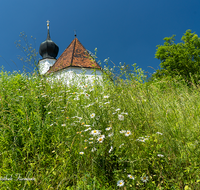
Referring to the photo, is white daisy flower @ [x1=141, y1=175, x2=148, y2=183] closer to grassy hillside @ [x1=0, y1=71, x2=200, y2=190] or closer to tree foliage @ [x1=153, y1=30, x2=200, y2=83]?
grassy hillside @ [x1=0, y1=71, x2=200, y2=190]

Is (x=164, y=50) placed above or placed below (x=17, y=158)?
above

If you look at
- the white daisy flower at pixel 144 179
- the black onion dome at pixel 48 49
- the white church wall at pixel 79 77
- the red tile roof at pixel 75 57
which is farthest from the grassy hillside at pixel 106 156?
the black onion dome at pixel 48 49

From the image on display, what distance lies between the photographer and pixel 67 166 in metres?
1.84

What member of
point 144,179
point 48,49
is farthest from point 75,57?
point 144,179

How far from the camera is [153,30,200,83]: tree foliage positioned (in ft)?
62.5

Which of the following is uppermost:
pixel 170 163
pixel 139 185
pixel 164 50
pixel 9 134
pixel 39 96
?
pixel 164 50

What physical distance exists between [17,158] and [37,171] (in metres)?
0.39

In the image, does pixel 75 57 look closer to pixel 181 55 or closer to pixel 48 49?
pixel 181 55

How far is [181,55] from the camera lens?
1877 centimetres

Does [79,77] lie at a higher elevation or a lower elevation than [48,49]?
lower

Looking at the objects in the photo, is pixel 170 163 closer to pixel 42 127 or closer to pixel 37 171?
pixel 37 171

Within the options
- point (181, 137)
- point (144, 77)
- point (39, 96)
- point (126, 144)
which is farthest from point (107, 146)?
point (144, 77)

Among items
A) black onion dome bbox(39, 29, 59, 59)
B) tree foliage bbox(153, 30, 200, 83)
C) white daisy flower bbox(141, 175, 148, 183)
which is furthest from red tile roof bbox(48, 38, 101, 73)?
white daisy flower bbox(141, 175, 148, 183)

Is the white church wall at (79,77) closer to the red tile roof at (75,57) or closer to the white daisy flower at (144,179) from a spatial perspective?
the white daisy flower at (144,179)
